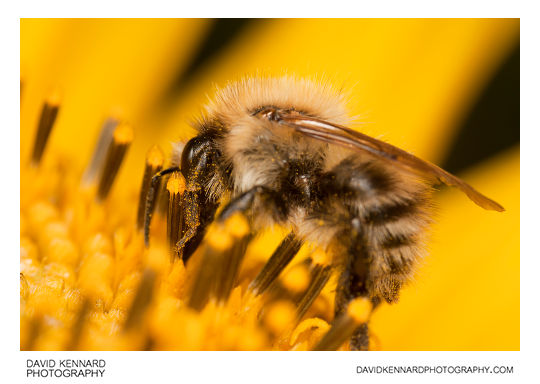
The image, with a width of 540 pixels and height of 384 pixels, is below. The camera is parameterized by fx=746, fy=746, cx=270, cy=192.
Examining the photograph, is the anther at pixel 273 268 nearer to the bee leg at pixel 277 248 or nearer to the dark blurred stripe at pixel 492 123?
the bee leg at pixel 277 248

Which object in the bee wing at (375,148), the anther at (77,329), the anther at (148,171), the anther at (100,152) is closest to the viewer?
the bee wing at (375,148)

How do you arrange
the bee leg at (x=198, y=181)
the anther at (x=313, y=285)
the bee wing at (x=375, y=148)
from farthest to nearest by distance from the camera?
1. the anther at (x=313, y=285)
2. the bee leg at (x=198, y=181)
3. the bee wing at (x=375, y=148)

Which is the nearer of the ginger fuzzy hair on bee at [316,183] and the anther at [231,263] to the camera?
the ginger fuzzy hair on bee at [316,183]

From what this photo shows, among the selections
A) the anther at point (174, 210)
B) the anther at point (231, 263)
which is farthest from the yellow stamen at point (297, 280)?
the anther at point (174, 210)

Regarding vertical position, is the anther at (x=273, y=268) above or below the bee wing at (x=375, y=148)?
below
